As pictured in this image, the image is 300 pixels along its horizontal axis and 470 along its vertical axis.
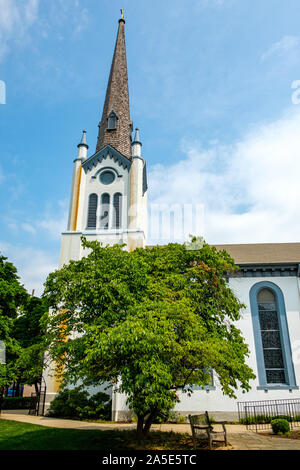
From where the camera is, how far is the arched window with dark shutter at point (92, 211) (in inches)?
944

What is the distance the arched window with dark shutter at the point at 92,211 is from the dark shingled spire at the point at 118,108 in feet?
16.9

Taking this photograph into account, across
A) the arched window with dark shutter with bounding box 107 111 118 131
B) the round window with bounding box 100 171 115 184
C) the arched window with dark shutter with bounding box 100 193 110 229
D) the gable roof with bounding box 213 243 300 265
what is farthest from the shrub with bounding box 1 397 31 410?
the arched window with dark shutter with bounding box 107 111 118 131

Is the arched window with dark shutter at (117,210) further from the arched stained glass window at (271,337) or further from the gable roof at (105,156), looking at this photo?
the arched stained glass window at (271,337)

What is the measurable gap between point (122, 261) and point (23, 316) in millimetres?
22530

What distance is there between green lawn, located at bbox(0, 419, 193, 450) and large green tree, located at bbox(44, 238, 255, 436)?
A: 0.77 m

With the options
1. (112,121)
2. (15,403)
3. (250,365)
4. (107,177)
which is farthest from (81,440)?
(112,121)

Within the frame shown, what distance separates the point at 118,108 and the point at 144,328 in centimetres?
2655

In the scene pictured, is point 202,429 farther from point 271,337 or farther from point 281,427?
point 271,337

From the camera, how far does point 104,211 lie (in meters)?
24.4

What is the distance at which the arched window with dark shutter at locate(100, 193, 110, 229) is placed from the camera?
78.3ft

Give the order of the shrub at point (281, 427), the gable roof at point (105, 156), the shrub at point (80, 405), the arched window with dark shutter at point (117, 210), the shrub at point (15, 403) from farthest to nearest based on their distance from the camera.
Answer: the shrub at point (15, 403), the gable roof at point (105, 156), the arched window with dark shutter at point (117, 210), the shrub at point (80, 405), the shrub at point (281, 427)

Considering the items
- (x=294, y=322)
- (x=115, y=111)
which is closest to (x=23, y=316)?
(x=115, y=111)

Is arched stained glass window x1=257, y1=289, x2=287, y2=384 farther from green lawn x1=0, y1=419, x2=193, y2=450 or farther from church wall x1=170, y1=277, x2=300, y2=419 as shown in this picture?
green lawn x1=0, y1=419, x2=193, y2=450

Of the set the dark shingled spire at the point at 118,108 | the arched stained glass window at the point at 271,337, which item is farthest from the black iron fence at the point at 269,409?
the dark shingled spire at the point at 118,108
